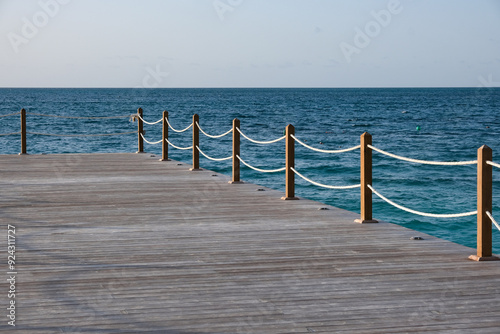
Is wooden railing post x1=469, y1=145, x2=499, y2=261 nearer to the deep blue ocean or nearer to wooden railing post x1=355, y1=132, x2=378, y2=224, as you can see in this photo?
wooden railing post x1=355, y1=132, x2=378, y2=224

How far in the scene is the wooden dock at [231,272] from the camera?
4293 mm

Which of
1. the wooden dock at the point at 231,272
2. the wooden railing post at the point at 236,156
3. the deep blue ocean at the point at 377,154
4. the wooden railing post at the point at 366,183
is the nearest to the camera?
the wooden dock at the point at 231,272

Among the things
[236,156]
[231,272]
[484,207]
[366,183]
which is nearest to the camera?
[231,272]

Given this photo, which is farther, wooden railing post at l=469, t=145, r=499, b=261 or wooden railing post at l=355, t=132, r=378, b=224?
wooden railing post at l=355, t=132, r=378, b=224

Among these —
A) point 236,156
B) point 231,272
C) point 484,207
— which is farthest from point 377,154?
point 231,272

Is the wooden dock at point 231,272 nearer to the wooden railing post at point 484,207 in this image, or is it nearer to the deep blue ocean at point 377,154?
the wooden railing post at point 484,207

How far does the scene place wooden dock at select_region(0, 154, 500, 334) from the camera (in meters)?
4.29

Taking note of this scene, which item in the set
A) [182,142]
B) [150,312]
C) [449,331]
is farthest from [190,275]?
[182,142]

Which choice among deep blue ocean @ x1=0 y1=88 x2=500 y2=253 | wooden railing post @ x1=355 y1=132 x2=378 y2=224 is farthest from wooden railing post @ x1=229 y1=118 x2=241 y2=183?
deep blue ocean @ x1=0 y1=88 x2=500 y2=253

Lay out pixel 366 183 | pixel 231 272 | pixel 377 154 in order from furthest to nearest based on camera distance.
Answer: pixel 377 154, pixel 366 183, pixel 231 272

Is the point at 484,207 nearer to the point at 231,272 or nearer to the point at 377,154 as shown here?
the point at 231,272

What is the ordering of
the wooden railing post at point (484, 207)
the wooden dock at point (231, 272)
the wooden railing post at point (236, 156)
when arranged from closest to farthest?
the wooden dock at point (231, 272)
the wooden railing post at point (484, 207)
the wooden railing post at point (236, 156)

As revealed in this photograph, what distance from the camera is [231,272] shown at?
219 inches

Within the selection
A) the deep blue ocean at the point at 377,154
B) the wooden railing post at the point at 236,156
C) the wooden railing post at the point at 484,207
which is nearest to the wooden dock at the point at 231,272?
the wooden railing post at the point at 484,207
